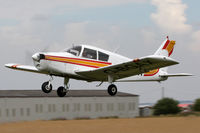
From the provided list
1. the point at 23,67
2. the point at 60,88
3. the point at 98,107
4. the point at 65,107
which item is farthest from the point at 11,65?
the point at 98,107

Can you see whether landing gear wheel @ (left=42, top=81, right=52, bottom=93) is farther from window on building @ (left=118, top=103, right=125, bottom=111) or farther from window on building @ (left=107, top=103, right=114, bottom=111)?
→ window on building @ (left=118, top=103, right=125, bottom=111)

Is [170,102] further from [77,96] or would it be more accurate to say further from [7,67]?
[7,67]

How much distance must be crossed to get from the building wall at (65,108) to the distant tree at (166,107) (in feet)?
31.7

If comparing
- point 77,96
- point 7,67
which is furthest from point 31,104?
point 7,67

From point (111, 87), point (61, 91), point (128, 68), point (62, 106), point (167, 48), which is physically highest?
point (167, 48)

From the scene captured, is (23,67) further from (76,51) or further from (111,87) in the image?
(111,87)

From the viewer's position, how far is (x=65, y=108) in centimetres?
7656

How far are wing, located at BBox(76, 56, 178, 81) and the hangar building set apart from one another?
2161 inches

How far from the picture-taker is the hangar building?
235 ft

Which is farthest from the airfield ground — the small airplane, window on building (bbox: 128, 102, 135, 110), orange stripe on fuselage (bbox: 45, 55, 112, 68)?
window on building (bbox: 128, 102, 135, 110)

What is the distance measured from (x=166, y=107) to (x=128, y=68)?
73831 mm

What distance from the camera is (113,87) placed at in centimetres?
1925

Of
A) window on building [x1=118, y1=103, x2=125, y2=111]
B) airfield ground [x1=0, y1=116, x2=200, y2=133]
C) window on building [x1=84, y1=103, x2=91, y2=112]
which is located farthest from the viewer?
window on building [x1=118, y1=103, x2=125, y2=111]

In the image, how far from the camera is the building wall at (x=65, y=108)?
71.5m
